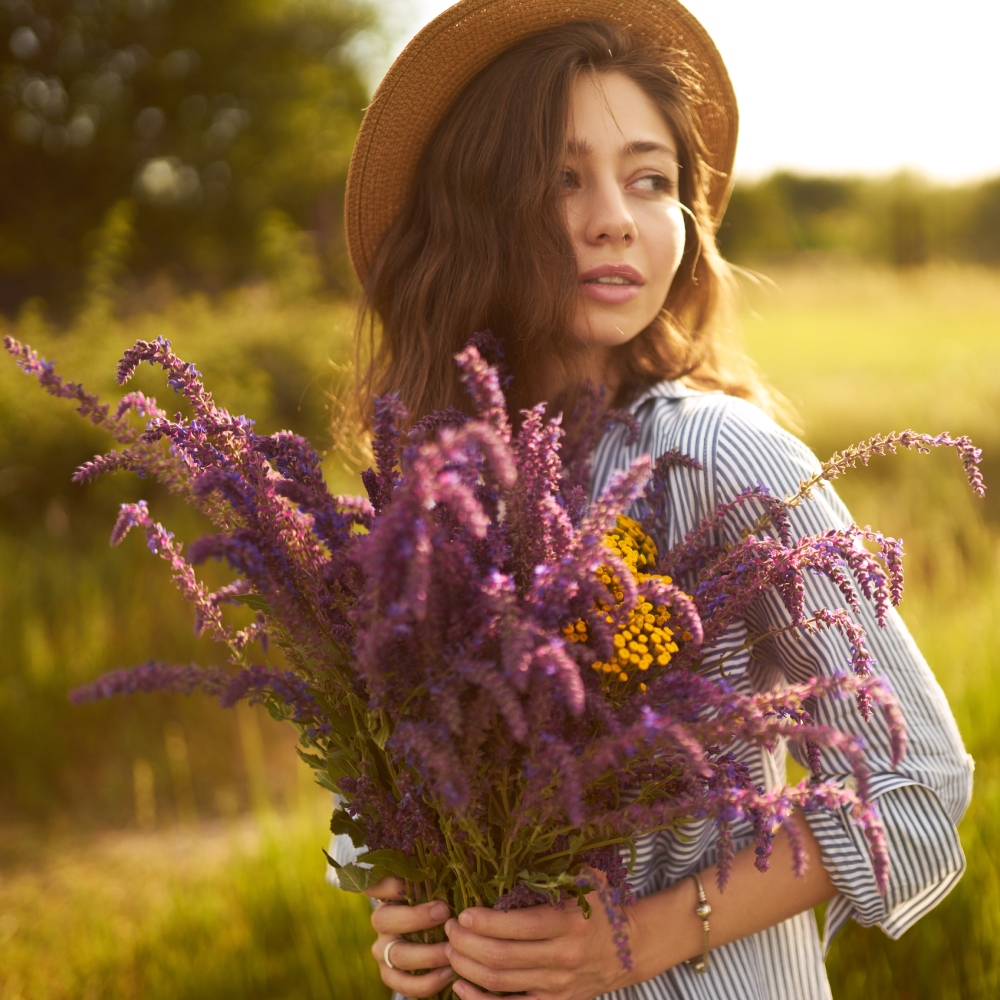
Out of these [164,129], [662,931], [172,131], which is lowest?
[662,931]

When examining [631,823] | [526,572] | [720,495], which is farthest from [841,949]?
[526,572]

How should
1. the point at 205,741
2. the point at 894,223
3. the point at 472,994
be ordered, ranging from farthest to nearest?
the point at 894,223
the point at 205,741
the point at 472,994

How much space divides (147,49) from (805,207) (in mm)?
45154

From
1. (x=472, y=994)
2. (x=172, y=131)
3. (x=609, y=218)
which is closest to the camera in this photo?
(x=472, y=994)

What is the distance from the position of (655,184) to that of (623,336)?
30 cm

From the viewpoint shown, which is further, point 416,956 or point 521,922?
point 416,956

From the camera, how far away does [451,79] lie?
1762 millimetres

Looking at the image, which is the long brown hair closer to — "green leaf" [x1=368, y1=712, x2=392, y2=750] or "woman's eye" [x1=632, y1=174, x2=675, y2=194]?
"woman's eye" [x1=632, y1=174, x2=675, y2=194]

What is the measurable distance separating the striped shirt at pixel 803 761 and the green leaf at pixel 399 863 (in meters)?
0.38

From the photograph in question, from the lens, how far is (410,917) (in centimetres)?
126

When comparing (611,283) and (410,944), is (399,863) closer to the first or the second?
(410,944)

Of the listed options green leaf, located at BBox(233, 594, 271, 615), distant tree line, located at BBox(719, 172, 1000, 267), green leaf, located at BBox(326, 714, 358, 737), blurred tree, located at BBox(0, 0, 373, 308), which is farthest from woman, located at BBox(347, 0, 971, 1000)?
distant tree line, located at BBox(719, 172, 1000, 267)

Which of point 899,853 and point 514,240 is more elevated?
point 514,240

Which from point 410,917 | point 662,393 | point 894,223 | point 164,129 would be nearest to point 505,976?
point 410,917
